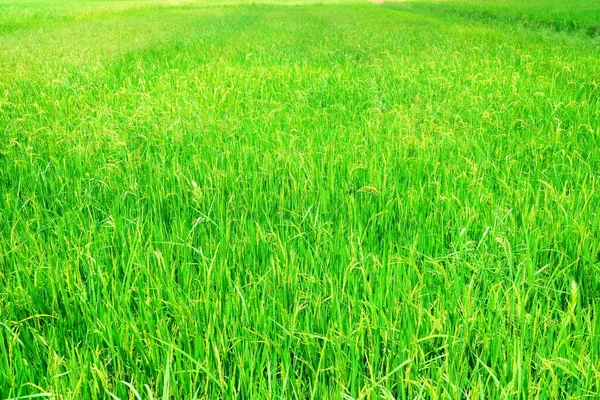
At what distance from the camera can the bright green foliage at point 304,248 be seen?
128 cm

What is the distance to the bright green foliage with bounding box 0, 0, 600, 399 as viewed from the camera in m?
1.28

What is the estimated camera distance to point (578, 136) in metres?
3.59

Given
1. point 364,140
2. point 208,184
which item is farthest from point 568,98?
point 208,184

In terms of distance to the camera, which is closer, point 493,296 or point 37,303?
point 493,296

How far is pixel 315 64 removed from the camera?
696cm

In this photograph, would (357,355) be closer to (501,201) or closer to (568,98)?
(501,201)

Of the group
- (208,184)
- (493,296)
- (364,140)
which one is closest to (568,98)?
(364,140)

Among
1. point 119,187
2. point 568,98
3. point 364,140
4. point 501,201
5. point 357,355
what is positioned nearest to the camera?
point 357,355

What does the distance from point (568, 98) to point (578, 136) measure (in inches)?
39.9

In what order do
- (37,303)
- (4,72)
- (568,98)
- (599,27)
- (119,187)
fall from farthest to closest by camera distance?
(599,27)
(4,72)
(568,98)
(119,187)
(37,303)

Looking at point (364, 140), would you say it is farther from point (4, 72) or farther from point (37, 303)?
point (4, 72)

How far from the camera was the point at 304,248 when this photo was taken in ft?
6.14

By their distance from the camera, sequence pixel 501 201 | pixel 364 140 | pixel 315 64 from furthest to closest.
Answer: pixel 315 64
pixel 364 140
pixel 501 201

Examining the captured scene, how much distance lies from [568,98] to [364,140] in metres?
2.18
